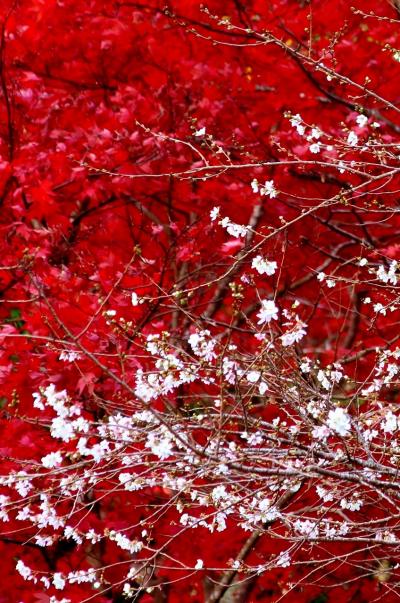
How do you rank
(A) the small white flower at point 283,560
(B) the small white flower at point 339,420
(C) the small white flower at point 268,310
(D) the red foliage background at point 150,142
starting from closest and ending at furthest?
(B) the small white flower at point 339,420, (C) the small white flower at point 268,310, (A) the small white flower at point 283,560, (D) the red foliage background at point 150,142

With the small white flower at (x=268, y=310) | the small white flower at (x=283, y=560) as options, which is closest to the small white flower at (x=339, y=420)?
the small white flower at (x=268, y=310)

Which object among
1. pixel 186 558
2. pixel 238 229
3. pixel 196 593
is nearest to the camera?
pixel 238 229

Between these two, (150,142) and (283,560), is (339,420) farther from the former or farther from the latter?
(150,142)

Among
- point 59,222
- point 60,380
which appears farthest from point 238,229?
point 59,222

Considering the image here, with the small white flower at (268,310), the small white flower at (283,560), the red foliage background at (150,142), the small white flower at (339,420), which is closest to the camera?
the small white flower at (339,420)

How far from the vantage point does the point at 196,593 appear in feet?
26.9

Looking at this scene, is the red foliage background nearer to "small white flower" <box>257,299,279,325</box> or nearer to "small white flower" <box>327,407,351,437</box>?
"small white flower" <box>257,299,279,325</box>

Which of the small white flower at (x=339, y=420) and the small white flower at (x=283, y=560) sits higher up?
the small white flower at (x=339, y=420)

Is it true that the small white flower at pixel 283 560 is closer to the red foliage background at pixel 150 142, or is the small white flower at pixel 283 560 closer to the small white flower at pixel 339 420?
the small white flower at pixel 339 420

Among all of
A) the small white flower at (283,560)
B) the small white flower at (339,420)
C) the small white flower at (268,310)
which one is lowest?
the small white flower at (283,560)

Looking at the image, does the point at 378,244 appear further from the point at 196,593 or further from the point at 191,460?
Answer: the point at 191,460

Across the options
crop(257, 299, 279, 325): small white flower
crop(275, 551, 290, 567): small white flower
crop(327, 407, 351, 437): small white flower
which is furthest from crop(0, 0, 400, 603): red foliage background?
crop(327, 407, 351, 437): small white flower

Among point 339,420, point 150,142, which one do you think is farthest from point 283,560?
point 150,142

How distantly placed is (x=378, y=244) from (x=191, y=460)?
428 centimetres
